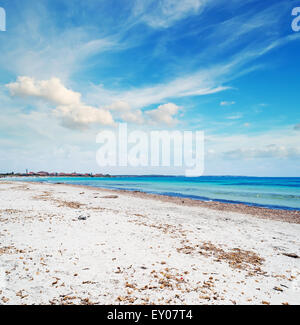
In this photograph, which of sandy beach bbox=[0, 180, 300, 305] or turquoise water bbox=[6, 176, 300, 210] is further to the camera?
turquoise water bbox=[6, 176, 300, 210]

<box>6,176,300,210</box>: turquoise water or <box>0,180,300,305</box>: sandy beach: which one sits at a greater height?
<box>0,180,300,305</box>: sandy beach

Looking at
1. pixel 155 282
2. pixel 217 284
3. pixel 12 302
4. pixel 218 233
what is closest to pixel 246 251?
pixel 218 233

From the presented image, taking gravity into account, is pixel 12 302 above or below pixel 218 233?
above

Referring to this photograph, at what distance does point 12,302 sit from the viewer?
4812 mm

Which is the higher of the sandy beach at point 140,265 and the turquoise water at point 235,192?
the sandy beach at point 140,265

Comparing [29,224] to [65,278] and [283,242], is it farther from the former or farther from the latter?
[283,242]

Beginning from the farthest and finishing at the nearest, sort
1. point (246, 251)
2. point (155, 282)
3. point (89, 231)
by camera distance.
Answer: point (89, 231)
point (246, 251)
point (155, 282)

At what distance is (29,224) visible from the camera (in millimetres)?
11586

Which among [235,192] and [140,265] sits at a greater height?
[140,265]

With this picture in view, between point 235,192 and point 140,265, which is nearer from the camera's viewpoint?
point 140,265
